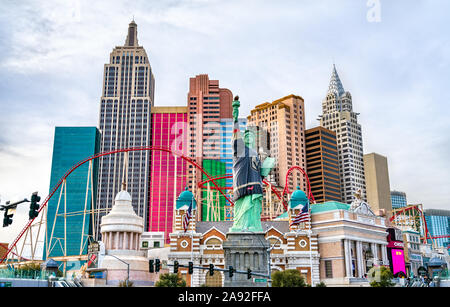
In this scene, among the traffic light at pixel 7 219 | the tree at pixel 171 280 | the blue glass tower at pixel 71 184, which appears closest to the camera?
the traffic light at pixel 7 219

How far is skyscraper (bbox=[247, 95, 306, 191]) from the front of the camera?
492ft

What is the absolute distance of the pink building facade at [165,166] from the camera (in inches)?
5458

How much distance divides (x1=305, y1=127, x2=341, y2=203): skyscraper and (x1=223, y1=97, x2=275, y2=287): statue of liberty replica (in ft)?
318

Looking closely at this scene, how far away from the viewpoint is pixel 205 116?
146750mm

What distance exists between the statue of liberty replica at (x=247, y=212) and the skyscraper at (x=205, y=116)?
265ft

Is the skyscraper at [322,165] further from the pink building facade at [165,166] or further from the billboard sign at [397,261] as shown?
the billboard sign at [397,261]

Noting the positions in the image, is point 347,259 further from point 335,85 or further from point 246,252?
point 335,85

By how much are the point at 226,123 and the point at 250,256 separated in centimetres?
8680

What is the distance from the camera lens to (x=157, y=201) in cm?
14062

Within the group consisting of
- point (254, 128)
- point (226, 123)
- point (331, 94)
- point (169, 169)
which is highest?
point (331, 94)

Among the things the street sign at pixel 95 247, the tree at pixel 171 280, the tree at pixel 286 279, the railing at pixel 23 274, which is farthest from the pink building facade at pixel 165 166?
the tree at pixel 286 279

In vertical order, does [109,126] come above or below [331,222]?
above
